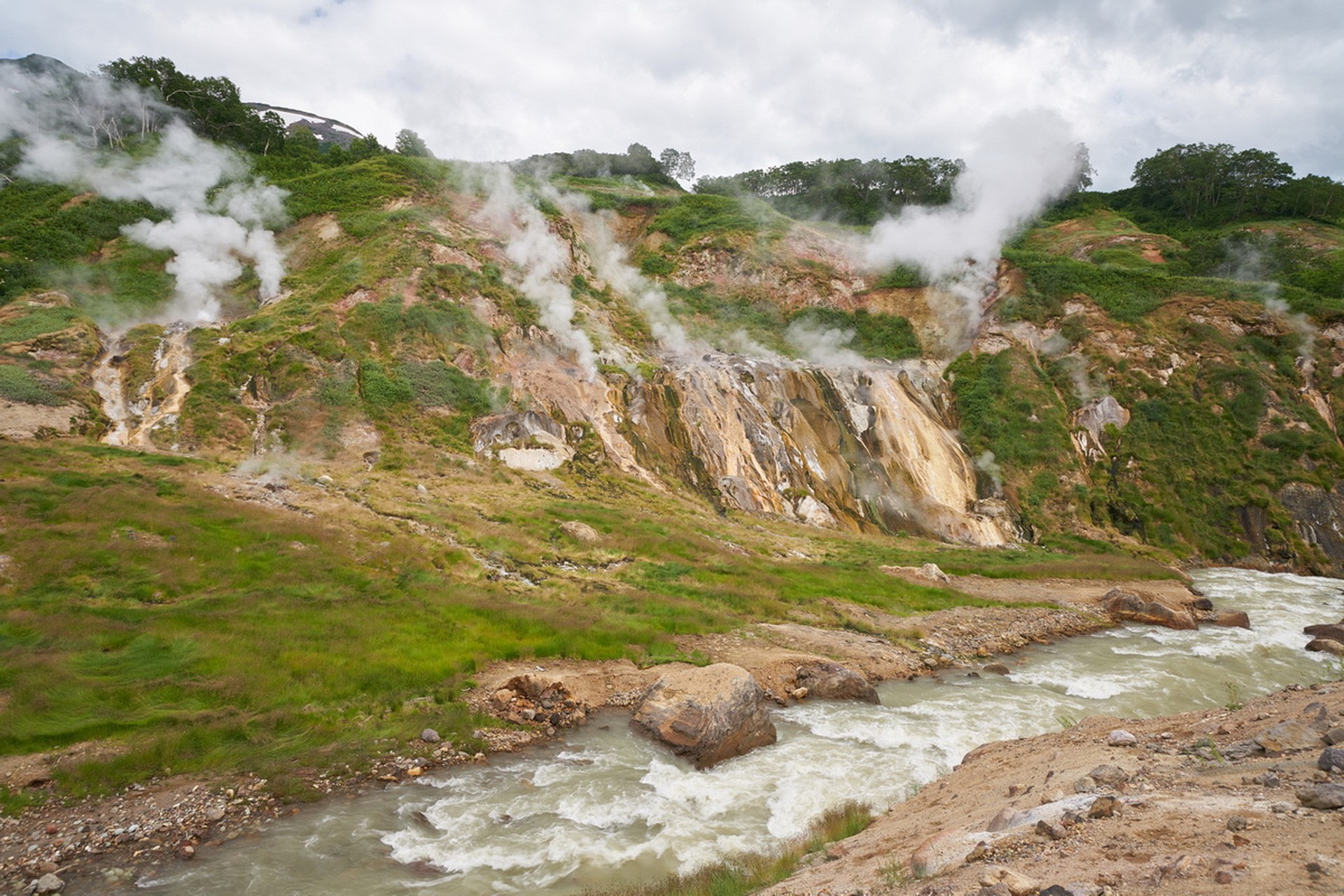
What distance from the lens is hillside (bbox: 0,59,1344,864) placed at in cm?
1378

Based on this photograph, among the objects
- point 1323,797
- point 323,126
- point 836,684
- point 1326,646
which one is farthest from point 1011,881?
point 323,126

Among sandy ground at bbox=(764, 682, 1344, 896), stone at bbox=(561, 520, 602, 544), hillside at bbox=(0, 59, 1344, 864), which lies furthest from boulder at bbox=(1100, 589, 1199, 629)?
stone at bbox=(561, 520, 602, 544)

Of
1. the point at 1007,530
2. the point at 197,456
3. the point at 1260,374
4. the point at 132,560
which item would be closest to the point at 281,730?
the point at 132,560

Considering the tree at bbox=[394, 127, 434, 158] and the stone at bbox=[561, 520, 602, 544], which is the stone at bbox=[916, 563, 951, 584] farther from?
the tree at bbox=[394, 127, 434, 158]

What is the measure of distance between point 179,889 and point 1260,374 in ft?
206

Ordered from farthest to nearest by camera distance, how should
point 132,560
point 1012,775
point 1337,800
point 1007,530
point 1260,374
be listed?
point 1260,374, point 1007,530, point 132,560, point 1012,775, point 1337,800

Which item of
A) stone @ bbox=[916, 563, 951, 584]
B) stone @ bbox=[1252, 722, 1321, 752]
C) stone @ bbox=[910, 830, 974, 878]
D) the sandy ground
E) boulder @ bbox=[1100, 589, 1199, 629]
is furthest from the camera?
stone @ bbox=[916, 563, 951, 584]

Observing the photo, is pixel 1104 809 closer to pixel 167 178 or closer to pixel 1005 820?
pixel 1005 820

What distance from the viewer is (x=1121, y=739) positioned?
8875 mm

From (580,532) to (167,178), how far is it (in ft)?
152

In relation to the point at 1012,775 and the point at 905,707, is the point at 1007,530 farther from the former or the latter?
the point at 1012,775

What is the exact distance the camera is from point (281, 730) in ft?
36.6

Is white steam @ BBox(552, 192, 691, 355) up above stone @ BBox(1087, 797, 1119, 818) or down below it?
above

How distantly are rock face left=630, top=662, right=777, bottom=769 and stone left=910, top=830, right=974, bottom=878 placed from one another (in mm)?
5790
